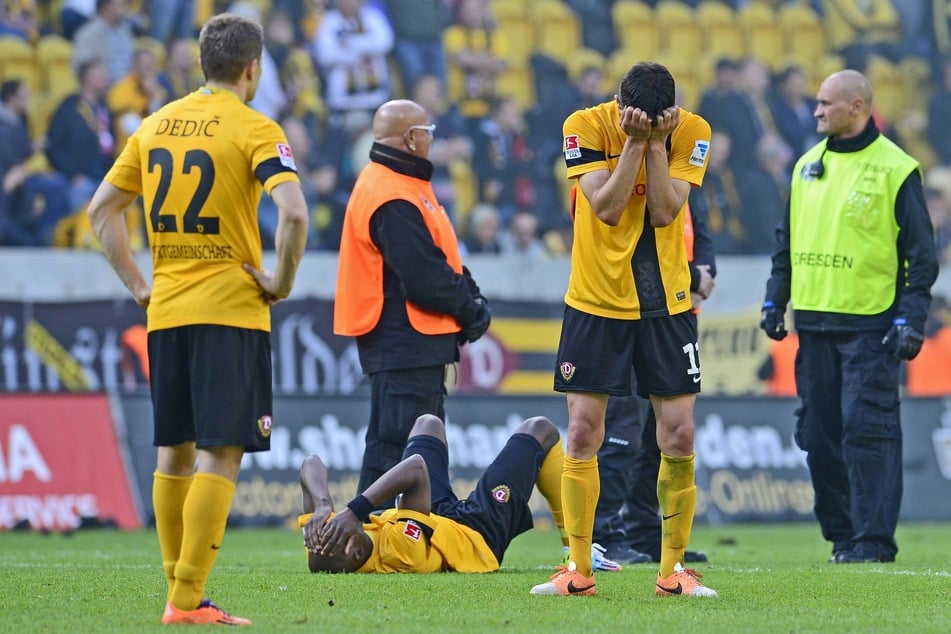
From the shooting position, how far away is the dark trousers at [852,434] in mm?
8305

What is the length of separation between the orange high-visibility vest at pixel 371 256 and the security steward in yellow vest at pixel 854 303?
2.02 metres

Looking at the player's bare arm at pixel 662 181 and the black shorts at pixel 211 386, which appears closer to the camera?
the black shorts at pixel 211 386

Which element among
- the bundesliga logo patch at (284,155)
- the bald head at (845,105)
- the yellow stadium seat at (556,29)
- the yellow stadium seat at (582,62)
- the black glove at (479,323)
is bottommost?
the black glove at (479,323)

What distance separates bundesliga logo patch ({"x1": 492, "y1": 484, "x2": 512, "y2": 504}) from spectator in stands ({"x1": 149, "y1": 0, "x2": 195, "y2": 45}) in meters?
11.2

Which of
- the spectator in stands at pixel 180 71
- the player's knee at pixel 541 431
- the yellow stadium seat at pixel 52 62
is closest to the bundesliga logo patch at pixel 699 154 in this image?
the player's knee at pixel 541 431

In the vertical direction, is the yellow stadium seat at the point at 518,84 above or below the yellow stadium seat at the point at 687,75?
below

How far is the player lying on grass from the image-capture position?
6.96m

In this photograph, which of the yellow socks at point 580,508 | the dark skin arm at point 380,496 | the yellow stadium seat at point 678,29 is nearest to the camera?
the yellow socks at point 580,508

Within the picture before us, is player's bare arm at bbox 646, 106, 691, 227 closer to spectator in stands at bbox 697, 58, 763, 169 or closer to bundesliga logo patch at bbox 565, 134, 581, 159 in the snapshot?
bundesliga logo patch at bbox 565, 134, 581, 159

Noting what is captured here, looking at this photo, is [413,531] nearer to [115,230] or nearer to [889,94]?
[115,230]

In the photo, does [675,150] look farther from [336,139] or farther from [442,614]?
[336,139]

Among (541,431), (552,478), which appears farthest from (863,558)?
(541,431)

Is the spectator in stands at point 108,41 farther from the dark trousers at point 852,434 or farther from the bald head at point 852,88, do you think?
the dark trousers at point 852,434

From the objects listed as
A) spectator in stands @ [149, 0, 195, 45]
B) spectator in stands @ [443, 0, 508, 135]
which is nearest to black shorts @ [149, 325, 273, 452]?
Answer: spectator in stands @ [149, 0, 195, 45]
